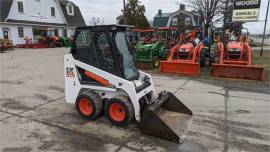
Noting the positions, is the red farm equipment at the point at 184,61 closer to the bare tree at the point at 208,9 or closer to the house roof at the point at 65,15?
the bare tree at the point at 208,9

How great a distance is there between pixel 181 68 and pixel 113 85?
6106 millimetres

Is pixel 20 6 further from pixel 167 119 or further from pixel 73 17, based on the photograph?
pixel 167 119

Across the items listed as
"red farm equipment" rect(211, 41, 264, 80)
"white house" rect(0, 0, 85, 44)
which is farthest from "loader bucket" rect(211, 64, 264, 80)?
"white house" rect(0, 0, 85, 44)

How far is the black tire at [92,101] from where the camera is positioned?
464 centimetres

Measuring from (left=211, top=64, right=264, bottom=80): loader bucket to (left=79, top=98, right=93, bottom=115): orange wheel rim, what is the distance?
648cm

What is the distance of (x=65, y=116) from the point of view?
5090mm

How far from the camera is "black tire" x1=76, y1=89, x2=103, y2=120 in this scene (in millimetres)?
4645

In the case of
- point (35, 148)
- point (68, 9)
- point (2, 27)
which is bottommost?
point (35, 148)

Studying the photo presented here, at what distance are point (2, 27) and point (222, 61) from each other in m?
23.3

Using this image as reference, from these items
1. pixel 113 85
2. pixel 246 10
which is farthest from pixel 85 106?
pixel 246 10

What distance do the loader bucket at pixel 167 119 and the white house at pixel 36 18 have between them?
23.1m

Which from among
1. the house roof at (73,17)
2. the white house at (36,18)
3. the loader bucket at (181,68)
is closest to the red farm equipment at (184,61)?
the loader bucket at (181,68)

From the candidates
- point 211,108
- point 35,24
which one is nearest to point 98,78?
point 211,108

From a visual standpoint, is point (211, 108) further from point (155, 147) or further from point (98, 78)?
point (98, 78)
